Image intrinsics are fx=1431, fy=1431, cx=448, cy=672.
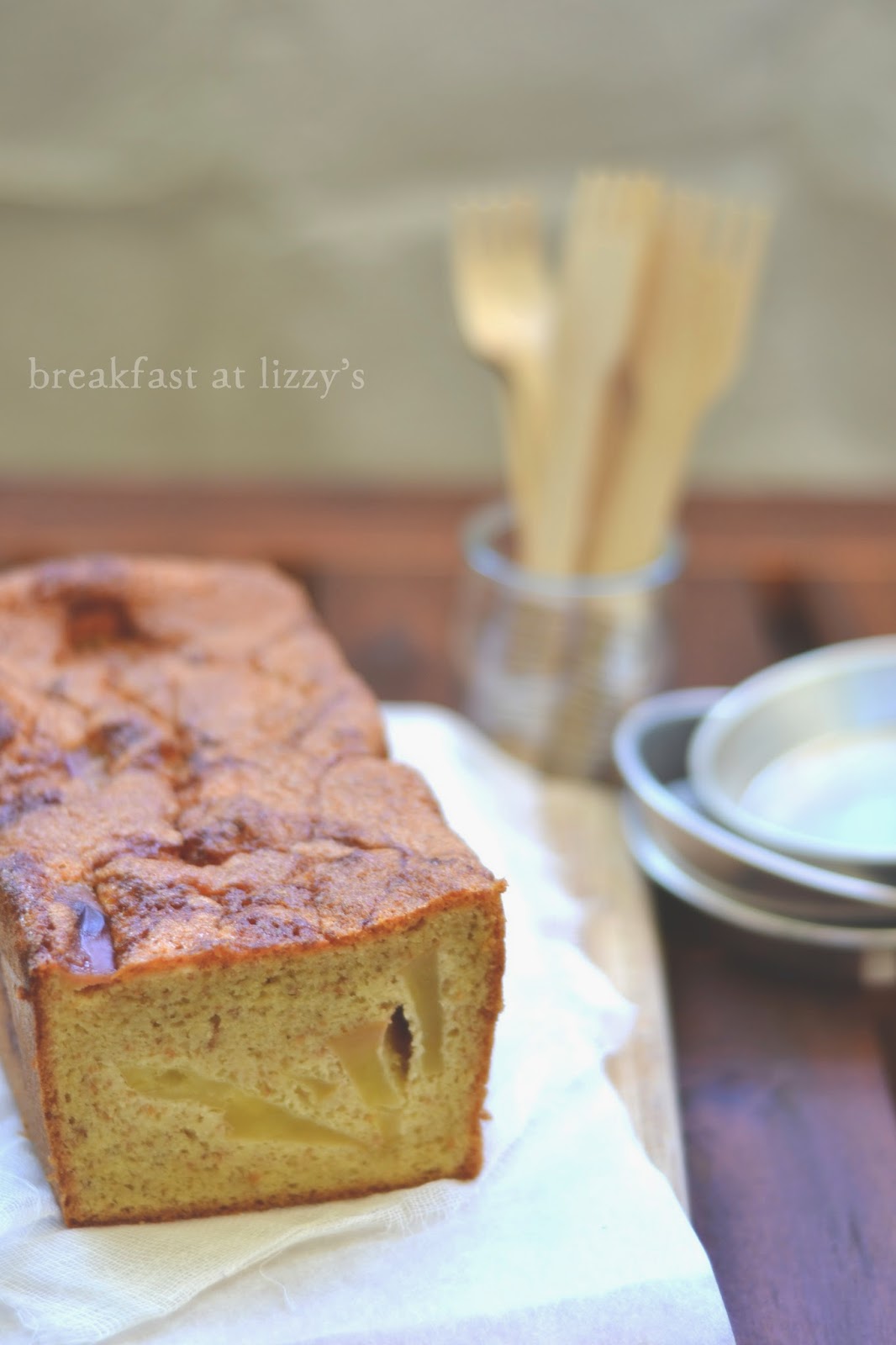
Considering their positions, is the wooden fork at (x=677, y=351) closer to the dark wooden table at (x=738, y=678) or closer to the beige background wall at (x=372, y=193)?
the dark wooden table at (x=738, y=678)

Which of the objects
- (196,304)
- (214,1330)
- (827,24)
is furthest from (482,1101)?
(827,24)

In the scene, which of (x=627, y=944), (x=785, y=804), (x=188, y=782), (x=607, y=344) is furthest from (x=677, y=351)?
(x=188, y=782)

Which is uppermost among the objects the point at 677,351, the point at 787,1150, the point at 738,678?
the point at 677,351

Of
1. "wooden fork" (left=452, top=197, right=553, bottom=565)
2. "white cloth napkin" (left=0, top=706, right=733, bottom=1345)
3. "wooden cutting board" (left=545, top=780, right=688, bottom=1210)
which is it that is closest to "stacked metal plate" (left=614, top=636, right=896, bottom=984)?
"wooden cutting board" (left=545, top=780, right=688, bottom=1210)

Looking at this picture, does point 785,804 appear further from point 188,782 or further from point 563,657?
point 188,782

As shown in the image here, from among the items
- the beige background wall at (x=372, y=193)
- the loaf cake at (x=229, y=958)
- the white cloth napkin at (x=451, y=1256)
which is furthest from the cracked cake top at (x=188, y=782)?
the beige background wall at (x=372, y=193)

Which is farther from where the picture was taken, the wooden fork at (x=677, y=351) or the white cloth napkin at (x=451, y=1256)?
the wooden fork at (x=677, y=351)

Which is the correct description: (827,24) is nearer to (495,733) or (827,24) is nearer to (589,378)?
(589,378)
